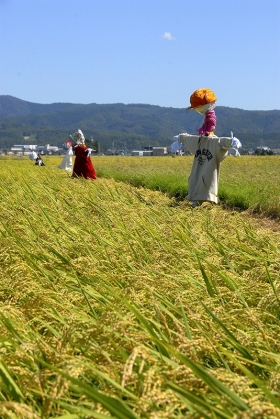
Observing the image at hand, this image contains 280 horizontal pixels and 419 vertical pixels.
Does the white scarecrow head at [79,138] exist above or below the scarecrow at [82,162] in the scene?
above

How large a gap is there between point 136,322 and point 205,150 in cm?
536

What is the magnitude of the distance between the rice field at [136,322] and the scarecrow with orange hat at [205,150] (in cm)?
243

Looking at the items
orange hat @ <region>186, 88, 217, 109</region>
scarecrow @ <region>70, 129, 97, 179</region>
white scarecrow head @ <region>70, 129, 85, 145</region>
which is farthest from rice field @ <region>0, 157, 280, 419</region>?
white scarecrow head @ <region>70, 129, 85, 145</region>

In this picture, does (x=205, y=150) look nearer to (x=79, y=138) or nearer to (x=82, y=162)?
(x=82, y=162)

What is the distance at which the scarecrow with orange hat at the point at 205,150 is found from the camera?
6965 mm

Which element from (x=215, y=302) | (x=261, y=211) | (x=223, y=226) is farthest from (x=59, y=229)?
(x=261, y=211)

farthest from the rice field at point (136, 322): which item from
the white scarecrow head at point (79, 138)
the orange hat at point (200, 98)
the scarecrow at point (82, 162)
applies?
the white scarecrow head at point (79, 138)

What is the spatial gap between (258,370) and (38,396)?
0.56m

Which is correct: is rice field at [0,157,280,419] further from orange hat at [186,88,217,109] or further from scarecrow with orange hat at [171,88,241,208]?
orange hat at [186,88,217,109]

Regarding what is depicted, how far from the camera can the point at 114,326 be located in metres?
1.64

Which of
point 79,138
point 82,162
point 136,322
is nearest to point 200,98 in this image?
point 82,162

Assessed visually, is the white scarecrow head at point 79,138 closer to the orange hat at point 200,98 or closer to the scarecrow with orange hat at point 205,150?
the scarecrow with orange hat at point 205,150

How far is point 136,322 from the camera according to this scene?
1906 millimetres

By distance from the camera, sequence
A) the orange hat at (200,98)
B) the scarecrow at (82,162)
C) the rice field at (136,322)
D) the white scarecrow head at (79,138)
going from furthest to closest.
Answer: the white scarecrow head at (79,138), the scarecrow at (82,162), the orange hat at (200,98), the rice field at (136,322)
